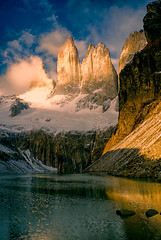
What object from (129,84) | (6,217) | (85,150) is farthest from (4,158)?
(6,217)

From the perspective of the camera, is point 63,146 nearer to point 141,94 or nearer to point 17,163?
point 17,163

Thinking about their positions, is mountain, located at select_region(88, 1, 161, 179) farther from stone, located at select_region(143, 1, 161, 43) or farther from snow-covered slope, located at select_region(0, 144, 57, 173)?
snow-covered slope, located at select_region(0, 144, 57, 173)

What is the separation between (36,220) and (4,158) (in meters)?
121

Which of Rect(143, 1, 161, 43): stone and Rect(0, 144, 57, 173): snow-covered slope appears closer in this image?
Rect(143, 1, 161, 43): stone

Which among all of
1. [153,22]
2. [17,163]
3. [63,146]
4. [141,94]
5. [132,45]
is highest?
[132,45]

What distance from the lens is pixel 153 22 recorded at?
8044cm

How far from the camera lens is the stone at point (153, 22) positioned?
79312mm

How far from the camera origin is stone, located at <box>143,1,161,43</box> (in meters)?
79.3

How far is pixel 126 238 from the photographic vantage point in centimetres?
926

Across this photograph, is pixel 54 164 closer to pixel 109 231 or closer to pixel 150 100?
pixel 150 100

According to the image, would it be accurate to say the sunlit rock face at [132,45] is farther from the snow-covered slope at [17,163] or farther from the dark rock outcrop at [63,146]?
the snow-covered slope at [17,163]

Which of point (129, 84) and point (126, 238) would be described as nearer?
point (126, 238)

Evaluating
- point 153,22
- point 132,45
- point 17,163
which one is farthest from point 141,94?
point 17,163

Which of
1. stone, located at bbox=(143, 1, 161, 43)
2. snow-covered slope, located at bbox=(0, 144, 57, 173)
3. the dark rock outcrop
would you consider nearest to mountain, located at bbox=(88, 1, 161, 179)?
stone, located at bbox=(143, 1, 161, 43)
